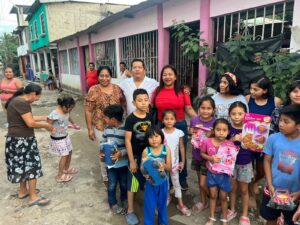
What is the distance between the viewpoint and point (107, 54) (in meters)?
9.56

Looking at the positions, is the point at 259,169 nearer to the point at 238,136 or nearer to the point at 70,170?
the point at 238,136

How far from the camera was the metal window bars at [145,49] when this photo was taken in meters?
6.65

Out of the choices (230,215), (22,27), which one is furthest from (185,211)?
(22,27)

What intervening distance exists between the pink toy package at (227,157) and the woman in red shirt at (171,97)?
610mm

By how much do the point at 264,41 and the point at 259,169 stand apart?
2080mm

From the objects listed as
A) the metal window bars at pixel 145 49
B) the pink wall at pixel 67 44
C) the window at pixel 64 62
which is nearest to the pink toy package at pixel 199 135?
the metal window bars at pixel 145 49

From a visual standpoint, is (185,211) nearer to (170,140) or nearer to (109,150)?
(170,140)

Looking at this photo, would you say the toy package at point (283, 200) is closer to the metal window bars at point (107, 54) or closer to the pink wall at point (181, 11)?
the pink wall at point (181, 11)

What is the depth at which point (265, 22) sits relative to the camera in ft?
13.0

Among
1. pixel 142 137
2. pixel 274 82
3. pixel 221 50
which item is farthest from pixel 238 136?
pixel 221 50

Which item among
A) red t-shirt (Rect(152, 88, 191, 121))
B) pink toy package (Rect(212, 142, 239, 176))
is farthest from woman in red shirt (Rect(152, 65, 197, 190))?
pink toy package (Rect(212, 142, 239, 176))

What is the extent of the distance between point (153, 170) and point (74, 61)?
1218 centimetres

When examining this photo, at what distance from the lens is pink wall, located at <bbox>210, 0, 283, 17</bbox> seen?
3913 millimetres

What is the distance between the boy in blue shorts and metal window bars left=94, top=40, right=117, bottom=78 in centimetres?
778
